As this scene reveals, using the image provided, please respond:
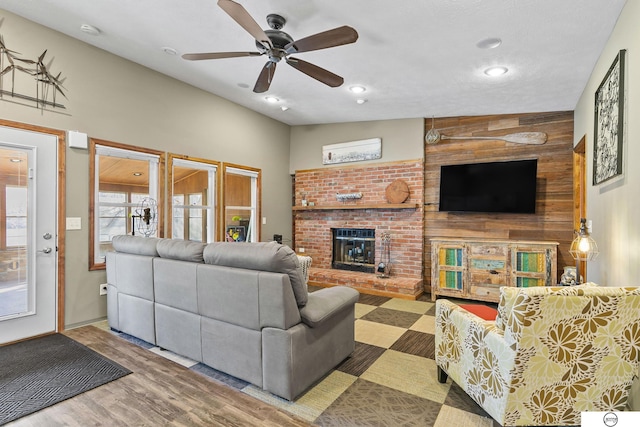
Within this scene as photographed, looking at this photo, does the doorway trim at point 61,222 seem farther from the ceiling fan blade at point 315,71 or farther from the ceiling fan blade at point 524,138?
the ceiling fan blade at point 524,138

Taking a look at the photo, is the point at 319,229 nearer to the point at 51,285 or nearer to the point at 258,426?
the point at 51,285

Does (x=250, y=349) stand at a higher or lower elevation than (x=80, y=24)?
lower

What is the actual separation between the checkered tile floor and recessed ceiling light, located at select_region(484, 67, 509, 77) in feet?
9.32

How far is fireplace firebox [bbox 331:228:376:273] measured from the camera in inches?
224

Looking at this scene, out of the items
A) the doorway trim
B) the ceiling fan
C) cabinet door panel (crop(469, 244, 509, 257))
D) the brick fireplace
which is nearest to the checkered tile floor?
the doorway trim

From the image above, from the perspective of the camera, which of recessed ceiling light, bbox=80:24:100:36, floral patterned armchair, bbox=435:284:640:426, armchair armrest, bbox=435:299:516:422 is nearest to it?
floral patterned armchair, bbox=435:284:640:426

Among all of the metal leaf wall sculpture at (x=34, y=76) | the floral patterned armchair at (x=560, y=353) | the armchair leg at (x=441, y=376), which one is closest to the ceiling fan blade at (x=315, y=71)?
the floral patterned armchair at (x=560, y=353)

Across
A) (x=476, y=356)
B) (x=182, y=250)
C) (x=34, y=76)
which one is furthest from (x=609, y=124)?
(x=34, y=76)

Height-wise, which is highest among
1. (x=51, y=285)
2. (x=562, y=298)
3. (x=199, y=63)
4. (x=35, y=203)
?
(x=199, y=63)

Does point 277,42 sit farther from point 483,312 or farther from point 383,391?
point 383,391

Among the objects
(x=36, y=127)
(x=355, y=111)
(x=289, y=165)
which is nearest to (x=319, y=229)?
(x=289, y=165)

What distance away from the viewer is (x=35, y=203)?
10.4 feet

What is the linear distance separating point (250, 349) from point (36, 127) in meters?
3.07

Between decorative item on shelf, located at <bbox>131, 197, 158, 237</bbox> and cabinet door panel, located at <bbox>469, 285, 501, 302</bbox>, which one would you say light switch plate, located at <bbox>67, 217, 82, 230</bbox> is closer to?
decorative item on shelf, located at <bbox>131, 197, 158, 237</bbox>
